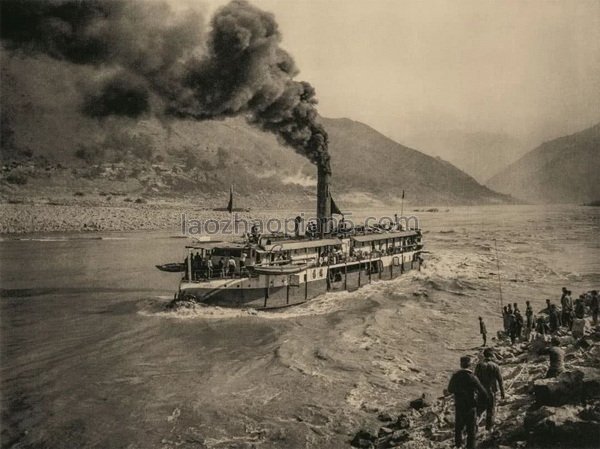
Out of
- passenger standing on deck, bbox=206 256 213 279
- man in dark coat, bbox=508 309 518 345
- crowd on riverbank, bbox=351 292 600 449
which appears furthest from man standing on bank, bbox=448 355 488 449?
passenger standing on deck, bbox=206 256 213 279

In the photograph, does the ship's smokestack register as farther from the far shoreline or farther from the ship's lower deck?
the far shoreline

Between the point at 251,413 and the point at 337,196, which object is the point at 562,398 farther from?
the point at 337,196

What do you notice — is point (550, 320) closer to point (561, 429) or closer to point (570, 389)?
point (570, 389)

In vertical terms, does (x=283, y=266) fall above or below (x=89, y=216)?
below

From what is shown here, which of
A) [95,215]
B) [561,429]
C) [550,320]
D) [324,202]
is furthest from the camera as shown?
[95,215]

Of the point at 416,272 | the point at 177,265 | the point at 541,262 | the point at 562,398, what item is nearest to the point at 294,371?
the point at 562,398

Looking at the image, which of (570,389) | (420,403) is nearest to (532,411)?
(570,389)

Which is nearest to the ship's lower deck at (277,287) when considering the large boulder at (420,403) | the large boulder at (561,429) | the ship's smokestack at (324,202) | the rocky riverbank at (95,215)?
the ship's smokestack at (324,202)

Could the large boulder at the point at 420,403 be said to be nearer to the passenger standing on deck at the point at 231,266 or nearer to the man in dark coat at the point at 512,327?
the man in dark coat at the point at 512,327
